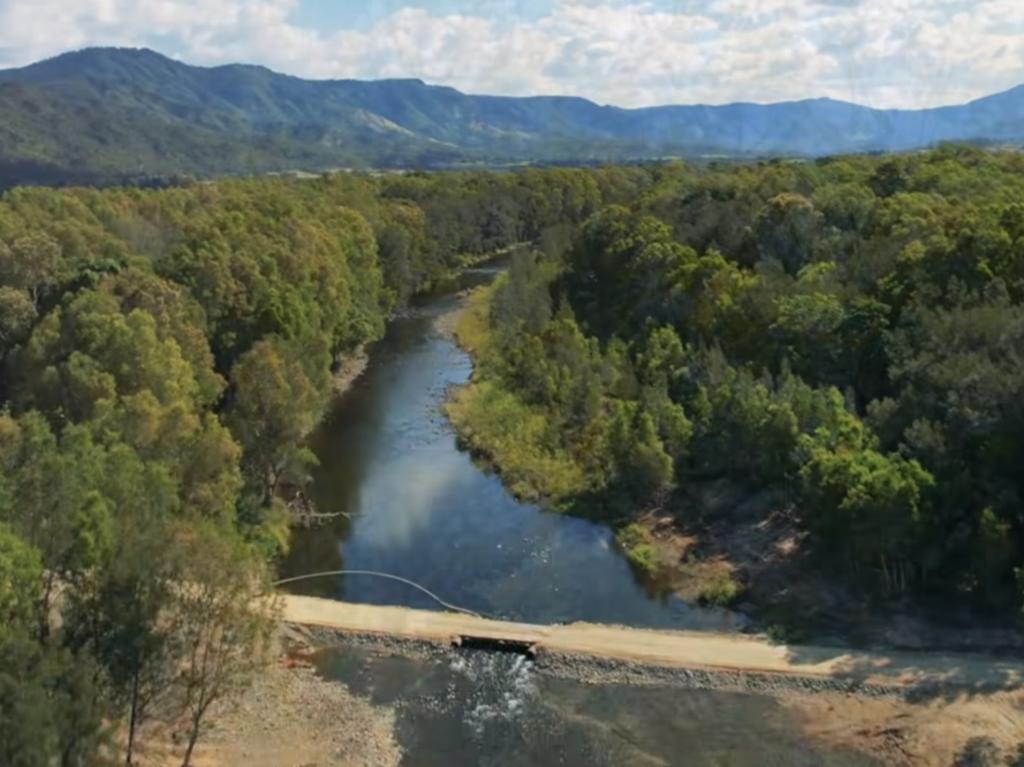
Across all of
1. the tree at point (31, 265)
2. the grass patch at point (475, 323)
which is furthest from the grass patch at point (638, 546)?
the grass patch at point (475, 323)

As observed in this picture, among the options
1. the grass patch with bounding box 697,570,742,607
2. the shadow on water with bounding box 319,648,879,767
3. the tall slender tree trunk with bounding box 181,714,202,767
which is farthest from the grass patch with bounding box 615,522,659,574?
the tall slender tree trunk with bounding box 181,714,202,767

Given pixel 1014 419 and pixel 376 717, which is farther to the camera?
pixel 1014 419

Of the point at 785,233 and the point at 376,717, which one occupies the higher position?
the point at 785,233

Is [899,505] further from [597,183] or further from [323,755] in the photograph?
[597,183]

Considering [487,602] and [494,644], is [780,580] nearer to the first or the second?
[487,602]

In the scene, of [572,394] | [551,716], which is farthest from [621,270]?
[551,716]

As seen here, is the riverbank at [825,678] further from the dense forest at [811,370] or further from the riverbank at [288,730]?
the dense forest at [811,370]
